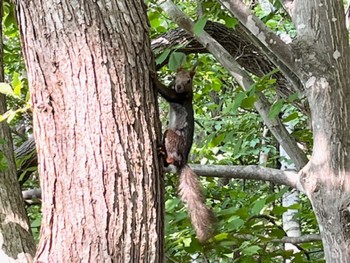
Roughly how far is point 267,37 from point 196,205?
99 centimetres

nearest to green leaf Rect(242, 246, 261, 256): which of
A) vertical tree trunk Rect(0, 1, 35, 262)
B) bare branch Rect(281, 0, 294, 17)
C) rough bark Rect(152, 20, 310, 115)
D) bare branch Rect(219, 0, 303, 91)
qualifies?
bare branch Rect(219, 0, 303, 91)

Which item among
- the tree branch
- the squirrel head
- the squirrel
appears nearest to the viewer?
the squirrel

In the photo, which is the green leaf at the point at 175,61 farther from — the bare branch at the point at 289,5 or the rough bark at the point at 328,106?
the rough bark at the point at 328,106

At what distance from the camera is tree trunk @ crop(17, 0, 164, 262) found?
1.38m

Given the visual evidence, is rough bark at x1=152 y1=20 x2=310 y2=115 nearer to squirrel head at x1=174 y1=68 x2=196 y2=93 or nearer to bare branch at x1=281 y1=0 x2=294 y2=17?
squirrel head at x1=174 y1=68 x2=196 y2=93

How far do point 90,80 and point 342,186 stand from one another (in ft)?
3.93

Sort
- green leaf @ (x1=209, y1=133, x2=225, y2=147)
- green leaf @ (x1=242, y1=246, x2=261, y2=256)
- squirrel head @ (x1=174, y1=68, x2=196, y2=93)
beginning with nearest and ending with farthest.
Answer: green leaf @ (x1=242, y1=246, x2=261, y2=256), green leaf @ (x1=209, y1=133, x2=225, y2=147), squirrel head @ (x1=174, y1=68, x2=196, y2=93)

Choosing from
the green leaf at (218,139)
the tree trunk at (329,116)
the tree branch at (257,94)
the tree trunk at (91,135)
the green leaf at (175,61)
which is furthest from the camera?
the green leaf at (218,139)

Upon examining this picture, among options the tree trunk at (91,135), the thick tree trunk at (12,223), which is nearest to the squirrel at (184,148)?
the thick tree trunk at (12,223)

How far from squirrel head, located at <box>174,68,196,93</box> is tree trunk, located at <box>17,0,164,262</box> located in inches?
81.4

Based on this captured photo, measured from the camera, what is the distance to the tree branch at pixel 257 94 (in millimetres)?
2906

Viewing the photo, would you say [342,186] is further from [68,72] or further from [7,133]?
[7,133]

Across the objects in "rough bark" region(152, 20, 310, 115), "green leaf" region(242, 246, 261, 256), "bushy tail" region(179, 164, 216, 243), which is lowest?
"green leaf" region(242, 246, 261, 256)

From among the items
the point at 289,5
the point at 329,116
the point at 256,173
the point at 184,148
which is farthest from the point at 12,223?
the point at 289,5
